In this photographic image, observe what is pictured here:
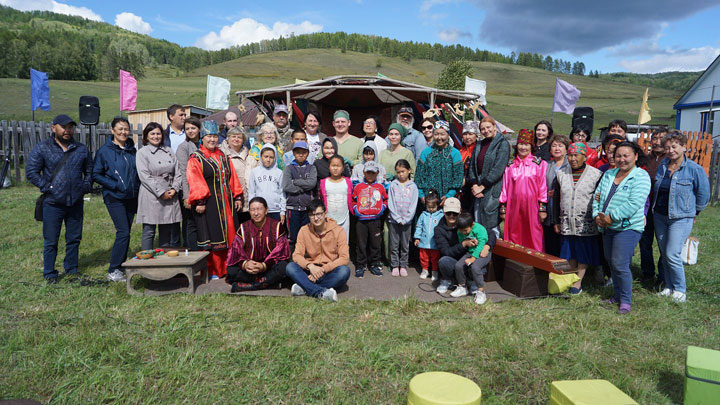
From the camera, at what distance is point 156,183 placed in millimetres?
4859

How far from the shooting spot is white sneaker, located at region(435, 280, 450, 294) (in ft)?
15.7

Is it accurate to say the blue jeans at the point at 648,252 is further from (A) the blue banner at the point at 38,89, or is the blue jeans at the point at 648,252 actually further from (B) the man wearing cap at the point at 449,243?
(A) the blue banner at the point at 38,89

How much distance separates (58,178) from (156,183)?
103 centimetres

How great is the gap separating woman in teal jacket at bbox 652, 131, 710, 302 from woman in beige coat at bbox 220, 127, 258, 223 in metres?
4.90

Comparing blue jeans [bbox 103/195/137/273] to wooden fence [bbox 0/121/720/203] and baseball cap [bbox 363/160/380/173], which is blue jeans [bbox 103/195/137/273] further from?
wooden fence [bbox 0/121/720/203]

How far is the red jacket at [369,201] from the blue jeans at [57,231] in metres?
3.38

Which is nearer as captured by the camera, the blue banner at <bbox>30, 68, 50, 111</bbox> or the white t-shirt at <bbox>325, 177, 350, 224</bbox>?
the white t-shirt at <bbox>325, 177, 350, 224</bbox>

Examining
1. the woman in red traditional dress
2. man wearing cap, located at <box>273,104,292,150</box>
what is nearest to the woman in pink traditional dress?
man wearing cap, located at <box>273,104,292,150</box>

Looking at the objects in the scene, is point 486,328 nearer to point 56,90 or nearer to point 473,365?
point 473,365

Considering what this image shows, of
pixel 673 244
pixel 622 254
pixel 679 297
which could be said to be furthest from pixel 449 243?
pixel 679 297

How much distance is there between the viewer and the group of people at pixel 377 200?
4449mm

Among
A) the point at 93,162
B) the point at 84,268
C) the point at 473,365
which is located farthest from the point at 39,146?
the point at 473,365

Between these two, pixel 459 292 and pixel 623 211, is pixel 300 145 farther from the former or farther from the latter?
pixel 623 211

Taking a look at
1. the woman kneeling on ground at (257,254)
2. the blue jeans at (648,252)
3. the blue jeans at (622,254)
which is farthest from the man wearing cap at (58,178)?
the blue jeans at (648,252)
